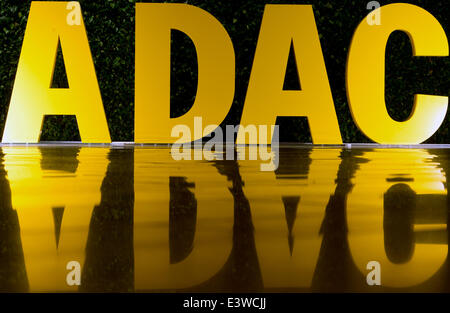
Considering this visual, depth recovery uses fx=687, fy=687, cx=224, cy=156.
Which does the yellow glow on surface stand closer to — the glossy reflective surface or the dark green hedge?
the glossy reflective surface

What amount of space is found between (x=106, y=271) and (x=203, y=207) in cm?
137

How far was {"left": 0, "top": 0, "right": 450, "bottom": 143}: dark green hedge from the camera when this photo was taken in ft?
31.4

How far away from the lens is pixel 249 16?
9.62 meters

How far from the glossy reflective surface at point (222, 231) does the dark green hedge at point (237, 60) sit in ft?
15.8

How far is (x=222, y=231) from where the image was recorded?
2512 mm

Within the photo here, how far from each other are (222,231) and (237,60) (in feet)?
24.1

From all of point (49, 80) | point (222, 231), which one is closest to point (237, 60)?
point (49, 80)

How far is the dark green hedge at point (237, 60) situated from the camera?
31.4 feet

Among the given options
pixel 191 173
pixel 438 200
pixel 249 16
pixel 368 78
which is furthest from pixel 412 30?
pixel 438 200

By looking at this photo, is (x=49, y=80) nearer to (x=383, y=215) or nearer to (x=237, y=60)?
(x=237, y=60)

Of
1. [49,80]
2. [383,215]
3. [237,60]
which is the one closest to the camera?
[383,215]

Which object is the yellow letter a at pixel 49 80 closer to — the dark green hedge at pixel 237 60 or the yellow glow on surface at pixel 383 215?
the dark green hedge at pixel 237 60
